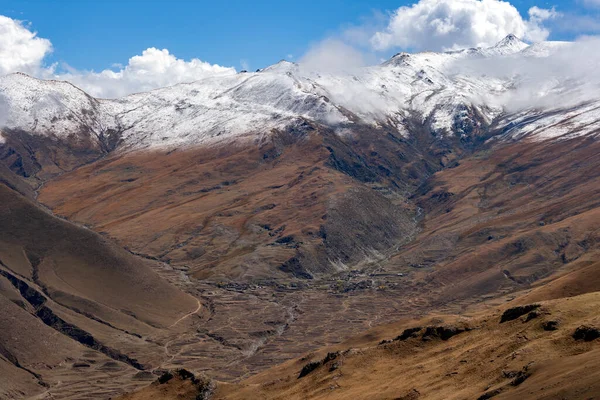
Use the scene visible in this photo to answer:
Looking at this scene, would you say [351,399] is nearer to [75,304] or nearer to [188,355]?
[188,355]

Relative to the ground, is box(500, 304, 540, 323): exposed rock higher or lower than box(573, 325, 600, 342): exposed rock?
A: higher

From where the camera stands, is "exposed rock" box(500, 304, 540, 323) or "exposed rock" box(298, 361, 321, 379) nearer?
"exposed rock" box(500, 304, 540, 323)

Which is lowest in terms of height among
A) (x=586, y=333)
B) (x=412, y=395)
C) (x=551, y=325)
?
(x=412, y=395)

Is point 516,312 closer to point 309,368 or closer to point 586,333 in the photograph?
point 586,333

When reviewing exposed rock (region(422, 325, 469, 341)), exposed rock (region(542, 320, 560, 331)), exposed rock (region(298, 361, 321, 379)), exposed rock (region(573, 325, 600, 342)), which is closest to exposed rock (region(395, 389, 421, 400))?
exposed rock (region(542, 320, 560, 331))

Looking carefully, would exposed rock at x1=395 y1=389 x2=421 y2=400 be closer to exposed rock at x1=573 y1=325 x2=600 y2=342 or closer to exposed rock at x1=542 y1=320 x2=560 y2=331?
exposed rock at x1=542 y1=320 x2=560 y2=331

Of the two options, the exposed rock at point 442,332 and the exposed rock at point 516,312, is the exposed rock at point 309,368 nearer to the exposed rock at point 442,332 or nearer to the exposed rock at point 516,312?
the exposed rock at point 442,332

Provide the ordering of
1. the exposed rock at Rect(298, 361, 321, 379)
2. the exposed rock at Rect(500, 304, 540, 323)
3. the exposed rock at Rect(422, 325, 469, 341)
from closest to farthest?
the exposed rock at Rect(500, 304, 540, 323) → the exposed rock at Rect(422, 325, 469, 341) → the exposed rock at Rect(298, 361, 321, 379)

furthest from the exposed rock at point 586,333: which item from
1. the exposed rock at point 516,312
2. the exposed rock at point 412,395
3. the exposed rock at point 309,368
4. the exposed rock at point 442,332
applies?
the exposed rock at point 309,368

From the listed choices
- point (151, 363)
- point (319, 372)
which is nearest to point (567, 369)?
point (319, 372)

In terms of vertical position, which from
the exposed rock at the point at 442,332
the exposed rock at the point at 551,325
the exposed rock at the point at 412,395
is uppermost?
the exposed rock at the point at 442,332

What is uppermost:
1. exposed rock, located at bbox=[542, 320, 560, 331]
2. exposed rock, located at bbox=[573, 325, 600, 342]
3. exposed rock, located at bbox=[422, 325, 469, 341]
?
exposed rock, located at bbox=[422, 325, 469, 341]

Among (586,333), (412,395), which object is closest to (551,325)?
(586,333)

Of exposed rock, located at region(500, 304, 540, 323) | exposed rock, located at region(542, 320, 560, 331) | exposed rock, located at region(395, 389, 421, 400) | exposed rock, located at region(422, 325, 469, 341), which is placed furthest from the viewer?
exposed rock, located at region(422, 325, 469, 341)
